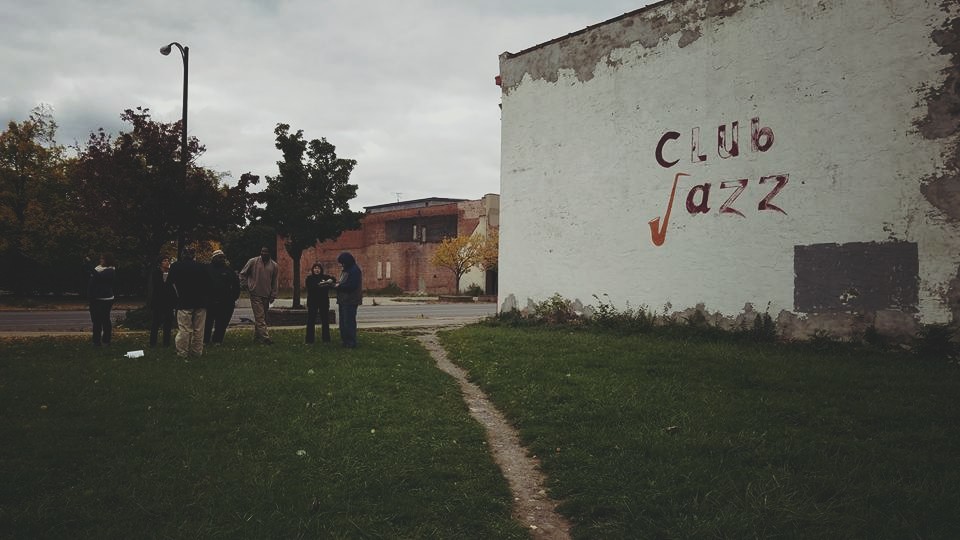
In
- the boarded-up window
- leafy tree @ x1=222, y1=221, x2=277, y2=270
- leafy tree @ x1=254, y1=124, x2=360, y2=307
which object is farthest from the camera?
the boarded-up window

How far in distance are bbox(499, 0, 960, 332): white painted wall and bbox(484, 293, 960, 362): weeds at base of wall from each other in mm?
272

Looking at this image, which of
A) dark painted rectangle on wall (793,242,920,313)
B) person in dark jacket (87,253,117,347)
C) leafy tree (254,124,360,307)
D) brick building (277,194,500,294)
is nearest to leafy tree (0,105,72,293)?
leafy tree (254,124,360,307)

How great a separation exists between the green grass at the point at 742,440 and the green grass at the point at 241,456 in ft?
2.69

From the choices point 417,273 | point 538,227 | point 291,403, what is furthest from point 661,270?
point 417,273

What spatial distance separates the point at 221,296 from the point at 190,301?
78.9 inches

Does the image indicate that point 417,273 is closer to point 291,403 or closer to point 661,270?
point 661,270

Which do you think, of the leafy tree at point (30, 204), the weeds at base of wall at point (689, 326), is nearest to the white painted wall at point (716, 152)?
the weeds at base of wall at point (689, 326)

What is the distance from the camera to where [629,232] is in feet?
43.9

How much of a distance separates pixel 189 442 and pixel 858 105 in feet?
37.7

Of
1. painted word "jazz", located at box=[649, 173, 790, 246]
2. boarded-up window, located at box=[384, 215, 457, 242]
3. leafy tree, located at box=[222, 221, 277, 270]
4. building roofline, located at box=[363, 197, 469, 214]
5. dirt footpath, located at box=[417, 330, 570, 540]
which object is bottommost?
dirt footpath, located at box=[417, 330, 570, 540]

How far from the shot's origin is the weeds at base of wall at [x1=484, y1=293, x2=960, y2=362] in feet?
30.1

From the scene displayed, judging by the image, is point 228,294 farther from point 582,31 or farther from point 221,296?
point 582,31

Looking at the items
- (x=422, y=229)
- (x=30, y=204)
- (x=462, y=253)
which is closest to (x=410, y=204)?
(x=422, y=229)

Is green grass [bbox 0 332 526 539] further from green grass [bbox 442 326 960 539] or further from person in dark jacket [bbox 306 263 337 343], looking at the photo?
person in dark jacket [bbox 306 263 337 343]
